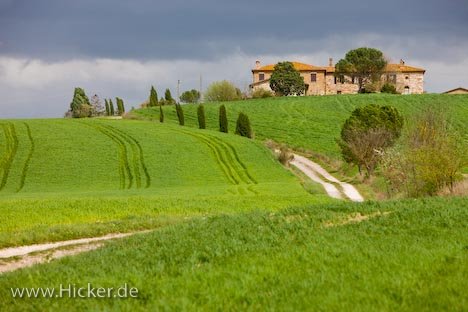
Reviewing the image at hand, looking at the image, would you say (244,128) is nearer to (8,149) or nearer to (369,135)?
(369,135)

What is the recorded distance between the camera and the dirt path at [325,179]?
48.3 metres

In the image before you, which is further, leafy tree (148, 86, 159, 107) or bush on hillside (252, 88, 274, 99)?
bush on hillside (252, 88, 274, 99)

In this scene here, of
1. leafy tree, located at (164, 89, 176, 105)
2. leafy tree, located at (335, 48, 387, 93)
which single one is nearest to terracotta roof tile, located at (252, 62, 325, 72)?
leafy tree, located at (335, 48, 387, 93)

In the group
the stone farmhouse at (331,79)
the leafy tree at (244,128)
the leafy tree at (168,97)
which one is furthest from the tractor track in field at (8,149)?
the stone farmhouse at (331,79)

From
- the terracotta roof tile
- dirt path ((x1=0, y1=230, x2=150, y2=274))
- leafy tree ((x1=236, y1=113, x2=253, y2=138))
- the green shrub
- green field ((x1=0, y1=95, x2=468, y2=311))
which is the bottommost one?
leafy tree ((x1=236, y1=113, x2=253, y2=138))

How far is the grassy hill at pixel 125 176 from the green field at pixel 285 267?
28.9 ft

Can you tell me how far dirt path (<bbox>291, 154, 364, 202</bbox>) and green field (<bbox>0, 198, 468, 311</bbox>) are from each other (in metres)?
29.5

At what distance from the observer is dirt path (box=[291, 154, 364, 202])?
48.3m

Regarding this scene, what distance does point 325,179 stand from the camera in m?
61.6

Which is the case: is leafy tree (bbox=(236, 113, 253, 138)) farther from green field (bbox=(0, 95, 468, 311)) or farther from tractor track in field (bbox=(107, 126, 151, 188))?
green field (bbox=(0, 95, 468, 311))

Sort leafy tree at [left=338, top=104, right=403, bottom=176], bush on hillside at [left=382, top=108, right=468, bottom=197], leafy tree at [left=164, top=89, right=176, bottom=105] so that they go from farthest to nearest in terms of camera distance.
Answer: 1. leafy tree at [left=164, top=89, right=176, bottom=105]
2. leafy tree at [left=338, top=104, right=403, bottom=176]
3. bush on hillside at [left=382, top=108, right=468, bottom=197]

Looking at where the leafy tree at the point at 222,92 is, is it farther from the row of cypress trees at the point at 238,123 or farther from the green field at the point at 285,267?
the green field at the point at 285,267

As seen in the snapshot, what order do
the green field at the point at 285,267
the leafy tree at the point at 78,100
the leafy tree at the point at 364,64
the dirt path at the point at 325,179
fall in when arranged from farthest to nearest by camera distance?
the leafy tree at the point at 78,100 < the leafy tree at the point at 364,64 < the dirt path at the point at 325,179 < the green field at the point at 285,267

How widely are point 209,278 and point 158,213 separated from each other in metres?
17.3
